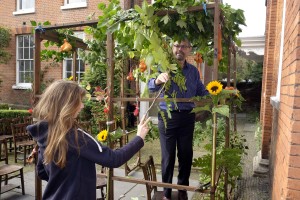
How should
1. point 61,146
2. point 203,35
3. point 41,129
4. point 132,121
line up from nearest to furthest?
point 61,146 < point 41,129 < point 203,35 < point 132,121

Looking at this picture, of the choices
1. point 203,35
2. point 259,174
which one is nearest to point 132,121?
point 259,174

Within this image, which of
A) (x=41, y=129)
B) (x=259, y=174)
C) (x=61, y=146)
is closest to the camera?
(x=61, y=146)

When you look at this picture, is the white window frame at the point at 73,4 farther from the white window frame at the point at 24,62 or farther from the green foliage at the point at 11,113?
the green foliage at the point at 11,113

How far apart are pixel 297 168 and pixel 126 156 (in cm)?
118

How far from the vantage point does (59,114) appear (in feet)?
6.40

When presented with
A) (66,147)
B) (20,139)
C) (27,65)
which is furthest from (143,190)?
(27,65)

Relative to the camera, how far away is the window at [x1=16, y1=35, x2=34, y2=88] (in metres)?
12.8

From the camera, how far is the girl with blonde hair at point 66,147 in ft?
6.24

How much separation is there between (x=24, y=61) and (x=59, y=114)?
1236 centimetres

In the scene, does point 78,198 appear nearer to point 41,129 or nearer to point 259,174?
point 41,129

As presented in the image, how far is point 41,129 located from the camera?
2.00m

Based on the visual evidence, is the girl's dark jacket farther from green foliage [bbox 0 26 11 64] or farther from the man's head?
green foliage [bbox 0 26 11 64]

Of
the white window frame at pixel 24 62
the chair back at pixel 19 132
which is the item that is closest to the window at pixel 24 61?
the white window frame at pixel 24 62

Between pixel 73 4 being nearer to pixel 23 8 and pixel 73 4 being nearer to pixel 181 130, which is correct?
pixel 23 8
